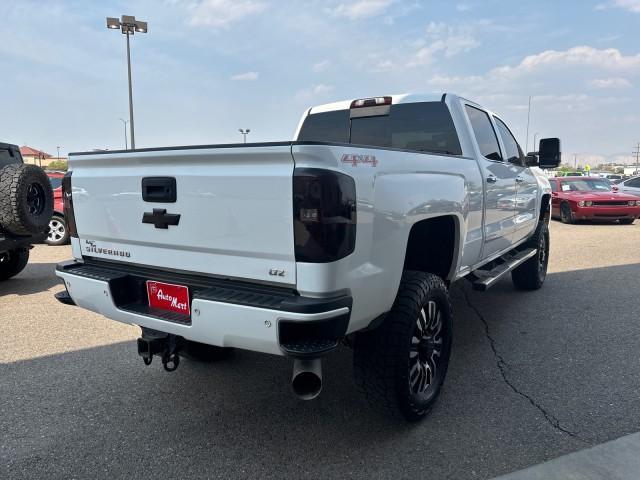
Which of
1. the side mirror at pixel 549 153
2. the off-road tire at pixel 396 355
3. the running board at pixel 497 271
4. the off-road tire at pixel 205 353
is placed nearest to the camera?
the off-road tire at pixel 396 355

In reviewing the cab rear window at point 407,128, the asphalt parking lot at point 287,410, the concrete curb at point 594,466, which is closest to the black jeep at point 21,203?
the asphalt parking lot at point 287,410

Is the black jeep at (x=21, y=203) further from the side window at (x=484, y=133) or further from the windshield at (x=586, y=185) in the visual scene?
the windshield at (x=586, y=185)

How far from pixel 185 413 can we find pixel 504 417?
6.63ft

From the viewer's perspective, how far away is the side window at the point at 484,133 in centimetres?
432

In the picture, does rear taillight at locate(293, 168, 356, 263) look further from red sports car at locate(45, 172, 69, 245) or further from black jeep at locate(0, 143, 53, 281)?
red sports car at locate(45, 172, 69, 245)

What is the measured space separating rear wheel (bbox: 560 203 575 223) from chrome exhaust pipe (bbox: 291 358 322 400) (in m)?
14.4

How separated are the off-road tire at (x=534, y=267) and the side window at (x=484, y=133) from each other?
1.89 m

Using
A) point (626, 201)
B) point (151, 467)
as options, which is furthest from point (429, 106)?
point (626, 201)

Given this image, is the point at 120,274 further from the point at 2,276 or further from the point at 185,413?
the point at 2,276

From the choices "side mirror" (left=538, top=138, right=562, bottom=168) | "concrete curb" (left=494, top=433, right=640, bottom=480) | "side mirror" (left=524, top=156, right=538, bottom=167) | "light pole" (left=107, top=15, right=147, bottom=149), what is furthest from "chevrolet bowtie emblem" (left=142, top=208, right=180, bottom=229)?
"light pole" (left=107, top=15, right=147, bottom=149)

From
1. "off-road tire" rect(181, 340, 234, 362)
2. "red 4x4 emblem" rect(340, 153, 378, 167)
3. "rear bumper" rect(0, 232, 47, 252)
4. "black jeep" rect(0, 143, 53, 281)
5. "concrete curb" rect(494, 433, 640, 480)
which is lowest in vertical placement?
"concrete curb" rect(494, 433, 640, 480)

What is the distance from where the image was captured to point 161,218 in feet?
8.63

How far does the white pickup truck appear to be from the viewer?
2.20 m

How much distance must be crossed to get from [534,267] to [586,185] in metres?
11.1
